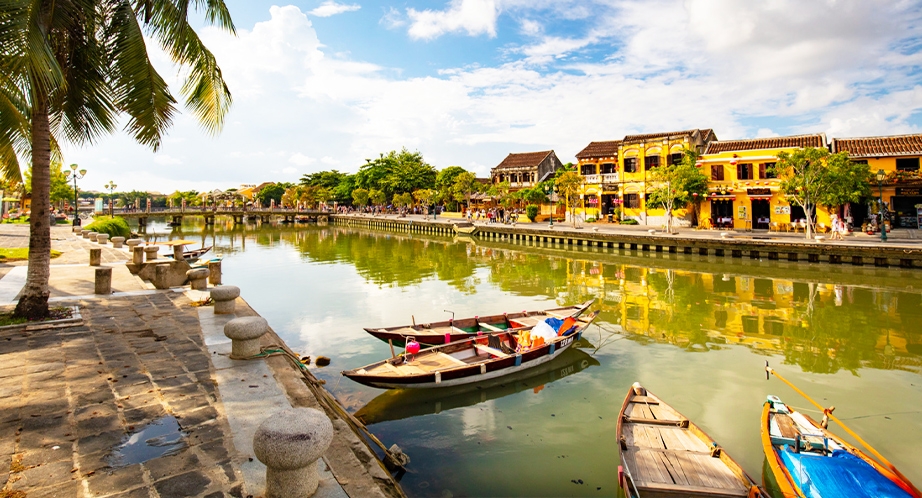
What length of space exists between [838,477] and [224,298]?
9986 millimetres

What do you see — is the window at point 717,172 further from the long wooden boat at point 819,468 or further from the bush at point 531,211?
the long wooden boat at point 819,468

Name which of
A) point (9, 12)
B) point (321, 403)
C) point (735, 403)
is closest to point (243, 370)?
point (321, 403)

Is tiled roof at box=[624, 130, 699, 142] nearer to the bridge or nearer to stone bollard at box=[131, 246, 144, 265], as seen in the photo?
stone bollard at box=[131, 246, 144, 265]

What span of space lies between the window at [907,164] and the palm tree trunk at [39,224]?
125 feet

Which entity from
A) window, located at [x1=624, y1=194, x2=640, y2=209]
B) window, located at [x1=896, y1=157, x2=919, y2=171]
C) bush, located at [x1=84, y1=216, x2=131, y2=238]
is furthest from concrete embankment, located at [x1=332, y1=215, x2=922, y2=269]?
bush, located at [x1=84, y1=216, x2=131, y2=238]

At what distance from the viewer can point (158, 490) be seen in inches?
155

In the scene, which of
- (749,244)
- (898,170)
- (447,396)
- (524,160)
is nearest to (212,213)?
(524,160)

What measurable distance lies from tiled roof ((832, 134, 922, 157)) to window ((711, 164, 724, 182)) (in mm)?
6251

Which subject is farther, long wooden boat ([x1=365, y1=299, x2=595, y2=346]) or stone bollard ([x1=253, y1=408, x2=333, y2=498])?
long wooden boat ([x1=365, y1=299, x2=595, y2=346])

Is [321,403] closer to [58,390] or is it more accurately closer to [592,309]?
[58,390]

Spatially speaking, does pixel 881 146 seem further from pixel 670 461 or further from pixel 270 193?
pixel 270 193

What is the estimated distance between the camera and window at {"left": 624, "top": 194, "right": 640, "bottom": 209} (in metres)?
39.9

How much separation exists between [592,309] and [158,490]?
545 inches

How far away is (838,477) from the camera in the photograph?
5.30 metres
